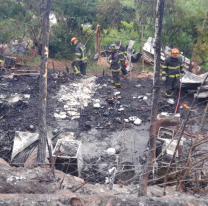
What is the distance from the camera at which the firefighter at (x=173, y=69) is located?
9.52 metres

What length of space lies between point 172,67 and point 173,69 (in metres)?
0.08

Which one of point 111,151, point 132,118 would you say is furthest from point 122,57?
point 111,151

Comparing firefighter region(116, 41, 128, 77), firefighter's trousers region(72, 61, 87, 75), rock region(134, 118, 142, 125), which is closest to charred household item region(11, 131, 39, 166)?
rock region(134, 118, 142, 125)

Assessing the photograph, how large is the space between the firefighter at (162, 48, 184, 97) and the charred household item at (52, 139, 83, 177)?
4.47 m

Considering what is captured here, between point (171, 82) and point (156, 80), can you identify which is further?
point (171, 82)

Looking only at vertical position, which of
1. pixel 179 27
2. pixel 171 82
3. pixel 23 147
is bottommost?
pixel 23 147

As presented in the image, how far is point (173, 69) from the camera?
9633mm

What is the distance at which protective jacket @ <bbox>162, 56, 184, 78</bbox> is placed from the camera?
957 cm

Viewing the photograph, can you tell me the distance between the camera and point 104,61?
14.3 m

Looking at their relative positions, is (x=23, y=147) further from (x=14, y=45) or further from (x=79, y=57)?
(x=14, y=45)

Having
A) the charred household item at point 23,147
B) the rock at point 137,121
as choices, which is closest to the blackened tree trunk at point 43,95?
the charred household item at point 23,147

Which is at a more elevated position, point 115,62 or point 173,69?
point 173,69

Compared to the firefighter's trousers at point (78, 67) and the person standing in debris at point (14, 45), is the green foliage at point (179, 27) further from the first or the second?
the person standing in debris at point (14, 45)

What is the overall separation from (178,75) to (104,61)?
17.8 feet
